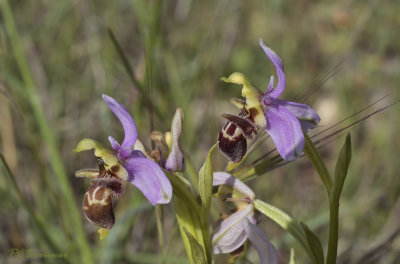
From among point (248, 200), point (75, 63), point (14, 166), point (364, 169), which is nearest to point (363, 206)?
point (364, 169)

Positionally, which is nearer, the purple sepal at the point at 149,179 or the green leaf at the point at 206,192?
the purple sepal at the point at 149,179

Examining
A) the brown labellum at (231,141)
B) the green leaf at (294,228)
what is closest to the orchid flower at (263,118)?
the brown labellum at (231,141)

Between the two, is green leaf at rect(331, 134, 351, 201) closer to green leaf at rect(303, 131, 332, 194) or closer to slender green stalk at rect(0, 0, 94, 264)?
green leaf at rect(303, 131, 332, 194)

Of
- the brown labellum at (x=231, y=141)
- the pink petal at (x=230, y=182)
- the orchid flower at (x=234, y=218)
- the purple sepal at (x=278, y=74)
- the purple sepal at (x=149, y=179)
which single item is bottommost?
the orchid flower at (x=234, y=218)

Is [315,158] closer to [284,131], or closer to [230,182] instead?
[284,131]

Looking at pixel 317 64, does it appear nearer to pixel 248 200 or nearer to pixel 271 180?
pixel 271 180

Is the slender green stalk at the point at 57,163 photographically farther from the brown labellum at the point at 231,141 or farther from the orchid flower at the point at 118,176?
the brown labellum at the point at 231,141
